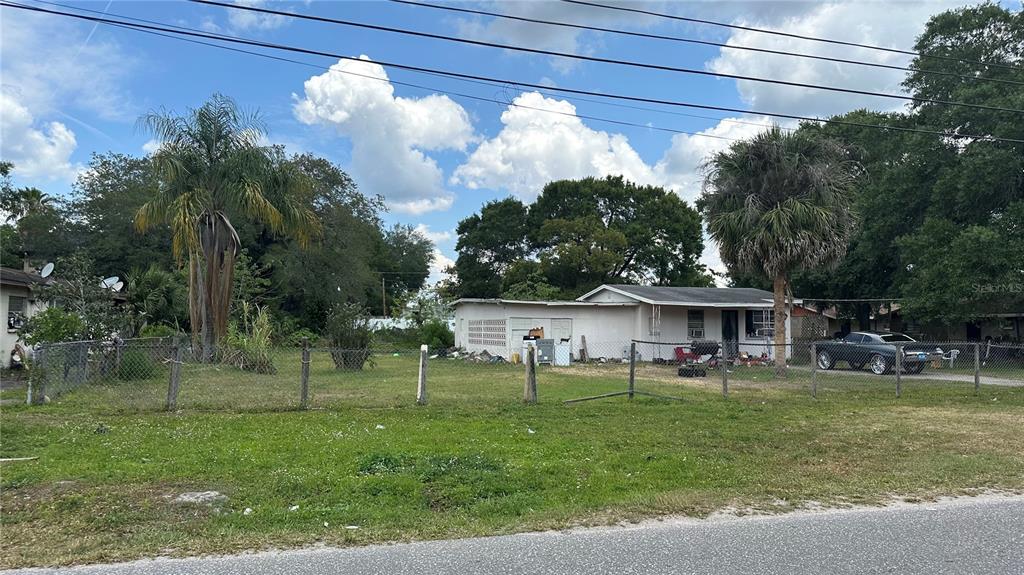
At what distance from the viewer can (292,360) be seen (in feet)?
73.2

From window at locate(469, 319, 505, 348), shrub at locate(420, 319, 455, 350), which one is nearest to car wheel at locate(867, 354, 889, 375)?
window at locate(469, 319, 505, 348)

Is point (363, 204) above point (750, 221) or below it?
above

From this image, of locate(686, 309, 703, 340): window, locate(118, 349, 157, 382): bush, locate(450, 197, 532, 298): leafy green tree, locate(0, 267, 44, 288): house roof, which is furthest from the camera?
locate(450, 197, 532, 298): leafy green tree

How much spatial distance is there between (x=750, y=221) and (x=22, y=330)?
18.9m

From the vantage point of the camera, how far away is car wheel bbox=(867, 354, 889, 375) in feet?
67.3

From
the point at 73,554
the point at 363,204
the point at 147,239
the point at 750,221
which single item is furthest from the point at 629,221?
the point at 73,554

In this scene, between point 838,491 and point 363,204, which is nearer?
point 838,491

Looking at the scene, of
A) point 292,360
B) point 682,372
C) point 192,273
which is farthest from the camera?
point 292,360

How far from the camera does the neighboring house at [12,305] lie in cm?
1759

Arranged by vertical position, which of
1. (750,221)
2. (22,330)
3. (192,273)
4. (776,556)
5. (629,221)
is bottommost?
(776,556)

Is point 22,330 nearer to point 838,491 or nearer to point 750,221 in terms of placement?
point 838,491

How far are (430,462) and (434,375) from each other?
12010mm

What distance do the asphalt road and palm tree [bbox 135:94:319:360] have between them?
16436 mm

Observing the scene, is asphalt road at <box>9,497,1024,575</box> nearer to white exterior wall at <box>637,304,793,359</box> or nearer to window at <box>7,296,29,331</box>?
window at <box>7,296,29,331</box>
